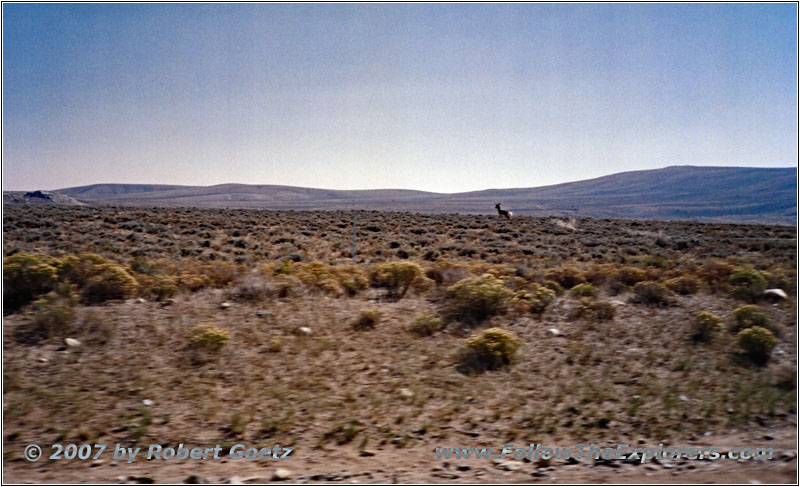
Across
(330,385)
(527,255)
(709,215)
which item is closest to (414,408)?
(330,385)

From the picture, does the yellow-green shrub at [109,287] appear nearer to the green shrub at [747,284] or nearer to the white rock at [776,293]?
the green shrub at [747,284]

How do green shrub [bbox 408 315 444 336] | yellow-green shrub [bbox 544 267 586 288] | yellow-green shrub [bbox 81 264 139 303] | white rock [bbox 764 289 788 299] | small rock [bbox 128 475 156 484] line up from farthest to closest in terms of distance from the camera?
yellow-green shrub [bbox 544 267 586 288]
white rock [bbox 764 289 788 299]
yellow-green shrub [bbox 81 264 139 303]
green shrub [bbox 408 315 444 336]
small rock [bbox 128 475 156 484]

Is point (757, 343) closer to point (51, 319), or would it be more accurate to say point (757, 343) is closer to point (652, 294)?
point (652, 294)

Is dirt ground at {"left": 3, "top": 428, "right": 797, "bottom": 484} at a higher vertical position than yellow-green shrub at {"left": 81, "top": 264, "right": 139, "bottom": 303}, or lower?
lower

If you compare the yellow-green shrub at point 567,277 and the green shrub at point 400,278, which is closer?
the green shrub at point 400,278

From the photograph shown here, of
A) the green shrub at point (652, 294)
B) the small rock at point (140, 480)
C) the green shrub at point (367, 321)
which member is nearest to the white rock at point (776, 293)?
the green shrub at point (652, 294)

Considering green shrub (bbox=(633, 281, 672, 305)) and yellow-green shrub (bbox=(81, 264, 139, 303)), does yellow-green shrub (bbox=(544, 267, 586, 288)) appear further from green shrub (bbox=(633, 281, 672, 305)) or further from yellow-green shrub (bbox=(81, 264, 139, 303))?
yellow-green shrub (bbox=(81, 264, 139, 303))

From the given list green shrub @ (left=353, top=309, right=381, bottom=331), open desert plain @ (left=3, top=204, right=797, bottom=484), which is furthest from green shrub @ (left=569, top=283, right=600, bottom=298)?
green shrub @ (left=353, top=309, right=381, bottom=331)
